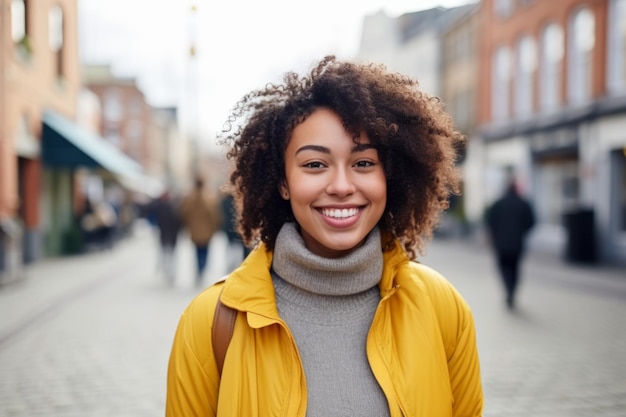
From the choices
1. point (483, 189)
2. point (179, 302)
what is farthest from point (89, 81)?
point (179, 302)

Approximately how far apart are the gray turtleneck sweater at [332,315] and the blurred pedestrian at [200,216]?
9.45 m

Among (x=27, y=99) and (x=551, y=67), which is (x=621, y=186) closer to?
(x=551, y=67)

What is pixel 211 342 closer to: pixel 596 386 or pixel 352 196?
pixel 352 196

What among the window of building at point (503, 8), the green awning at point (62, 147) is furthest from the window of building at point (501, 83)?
the green awning at point (62, 147)

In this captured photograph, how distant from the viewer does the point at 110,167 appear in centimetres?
1816

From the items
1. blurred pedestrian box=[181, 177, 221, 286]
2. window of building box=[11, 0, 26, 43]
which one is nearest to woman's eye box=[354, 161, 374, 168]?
blurred pedestrian box=[181, 177, 221, 286]

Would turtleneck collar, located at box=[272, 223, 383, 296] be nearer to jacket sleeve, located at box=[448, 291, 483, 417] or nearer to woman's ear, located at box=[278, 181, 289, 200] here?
woman's ear, located at box=[278, 181, 289, 200]

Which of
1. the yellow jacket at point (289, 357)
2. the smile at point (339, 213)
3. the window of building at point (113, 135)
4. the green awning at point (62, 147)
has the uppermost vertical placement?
the window of building at point (113, 135)

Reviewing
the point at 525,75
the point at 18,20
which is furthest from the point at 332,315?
the point at 525,75

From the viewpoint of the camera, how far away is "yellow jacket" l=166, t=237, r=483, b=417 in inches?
71.1

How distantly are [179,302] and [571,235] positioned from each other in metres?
9.88

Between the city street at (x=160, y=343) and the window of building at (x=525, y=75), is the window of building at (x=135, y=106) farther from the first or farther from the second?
the city street at (x=160, y=343)

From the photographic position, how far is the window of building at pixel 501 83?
908 inches

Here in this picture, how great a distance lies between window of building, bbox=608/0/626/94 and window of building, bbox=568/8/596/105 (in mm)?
766
